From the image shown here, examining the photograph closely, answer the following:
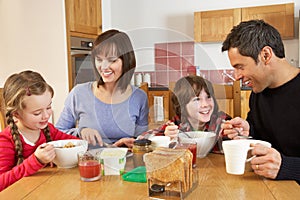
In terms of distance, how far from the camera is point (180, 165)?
73 centimetres

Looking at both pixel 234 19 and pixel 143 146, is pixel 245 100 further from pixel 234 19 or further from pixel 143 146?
pixel 143 146

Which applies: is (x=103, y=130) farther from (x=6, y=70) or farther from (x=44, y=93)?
(x=6, y=70)

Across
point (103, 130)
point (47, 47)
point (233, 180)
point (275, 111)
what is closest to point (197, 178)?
point (233, 180)

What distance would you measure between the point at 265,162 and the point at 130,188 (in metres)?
0.37

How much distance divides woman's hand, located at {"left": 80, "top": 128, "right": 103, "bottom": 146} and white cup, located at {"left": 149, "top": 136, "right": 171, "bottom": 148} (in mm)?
214

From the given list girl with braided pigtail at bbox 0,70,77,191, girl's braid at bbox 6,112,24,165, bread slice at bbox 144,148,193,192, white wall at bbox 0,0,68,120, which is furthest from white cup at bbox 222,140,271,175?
white wall at bbox 0,0,68,120

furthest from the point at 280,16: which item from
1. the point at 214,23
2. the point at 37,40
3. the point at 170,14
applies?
the point at 37,40

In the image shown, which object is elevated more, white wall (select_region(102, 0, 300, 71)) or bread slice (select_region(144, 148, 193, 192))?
white wall (select_region(102, 0, 300, 71))

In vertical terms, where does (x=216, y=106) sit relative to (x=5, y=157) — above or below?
above

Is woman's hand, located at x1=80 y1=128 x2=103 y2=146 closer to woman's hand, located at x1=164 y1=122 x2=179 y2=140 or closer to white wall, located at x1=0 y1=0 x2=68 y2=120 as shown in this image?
woman's hand, located at x1=164 y1=122 x2=179 y2=140

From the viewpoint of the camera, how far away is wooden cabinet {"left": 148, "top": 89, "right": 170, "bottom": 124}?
1.04 m

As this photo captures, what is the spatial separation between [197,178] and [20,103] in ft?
2.10

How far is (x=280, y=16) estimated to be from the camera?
3098mm

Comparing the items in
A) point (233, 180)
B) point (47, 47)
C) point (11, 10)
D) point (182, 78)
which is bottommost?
point (233, 180)
